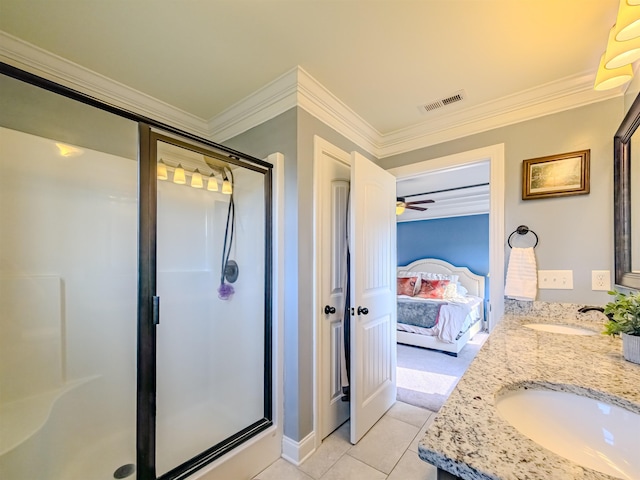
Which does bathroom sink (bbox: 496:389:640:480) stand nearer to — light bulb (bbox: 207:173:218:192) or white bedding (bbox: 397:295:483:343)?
A: light bulb (bbox: 207:173:218:192)

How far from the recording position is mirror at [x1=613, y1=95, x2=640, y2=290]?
4.55 feet

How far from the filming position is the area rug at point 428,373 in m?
2.52

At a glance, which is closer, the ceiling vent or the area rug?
the ceiling vent

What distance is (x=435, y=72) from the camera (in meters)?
1.70

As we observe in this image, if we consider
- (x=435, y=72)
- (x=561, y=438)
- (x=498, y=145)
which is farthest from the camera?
(x=498, y=145)

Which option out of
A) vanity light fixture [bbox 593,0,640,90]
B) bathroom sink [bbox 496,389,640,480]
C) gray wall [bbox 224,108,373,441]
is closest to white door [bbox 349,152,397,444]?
gray wall [bbox 224,108,373,441]

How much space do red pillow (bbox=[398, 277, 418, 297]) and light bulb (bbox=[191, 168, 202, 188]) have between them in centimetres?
383

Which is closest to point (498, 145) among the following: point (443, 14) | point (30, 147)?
point (443, 14)

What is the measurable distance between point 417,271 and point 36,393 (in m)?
5.27

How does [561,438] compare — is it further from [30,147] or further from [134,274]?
[30,147]

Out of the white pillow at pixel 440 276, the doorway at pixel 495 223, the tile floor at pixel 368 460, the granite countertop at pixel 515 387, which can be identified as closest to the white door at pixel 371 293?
the tile floor at pixel 368 460

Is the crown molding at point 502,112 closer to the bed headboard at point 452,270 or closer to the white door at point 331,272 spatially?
the white door at point 331,272

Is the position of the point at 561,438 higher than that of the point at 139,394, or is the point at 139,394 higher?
the point at 561,438

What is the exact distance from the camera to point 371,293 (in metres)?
2.07
